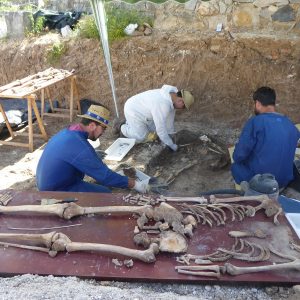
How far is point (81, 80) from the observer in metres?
7.80

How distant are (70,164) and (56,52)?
5061 mm

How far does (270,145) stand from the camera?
365 centimetres

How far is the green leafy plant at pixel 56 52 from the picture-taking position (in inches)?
306

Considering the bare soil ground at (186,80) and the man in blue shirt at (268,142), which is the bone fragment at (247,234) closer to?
the man in blue shirt at (268,142)

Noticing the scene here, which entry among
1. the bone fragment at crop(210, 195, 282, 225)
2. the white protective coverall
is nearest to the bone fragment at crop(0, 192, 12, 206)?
the bone fragment at crop(210, 195, 282, 225)

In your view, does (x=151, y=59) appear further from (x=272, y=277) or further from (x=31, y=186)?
(x=272, y=277)

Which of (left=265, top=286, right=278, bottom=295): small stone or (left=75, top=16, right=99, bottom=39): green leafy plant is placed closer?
(left=265, top=286, right=278, bottom=295): small stone

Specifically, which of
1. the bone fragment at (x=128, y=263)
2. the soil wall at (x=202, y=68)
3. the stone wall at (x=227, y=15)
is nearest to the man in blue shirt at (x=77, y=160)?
the bone fragment at (x=128, y=263)

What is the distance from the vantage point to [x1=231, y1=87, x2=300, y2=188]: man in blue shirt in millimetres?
3623

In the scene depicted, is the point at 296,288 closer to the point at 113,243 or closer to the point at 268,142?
the point at 113,243

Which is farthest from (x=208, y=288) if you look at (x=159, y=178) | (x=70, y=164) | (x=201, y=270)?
(x=159, y=178)

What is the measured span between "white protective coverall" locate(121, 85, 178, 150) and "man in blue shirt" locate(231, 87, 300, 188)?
5.88ft

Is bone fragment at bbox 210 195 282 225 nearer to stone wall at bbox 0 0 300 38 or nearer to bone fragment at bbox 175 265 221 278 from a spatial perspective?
bone fragment at bbox 175 265 221 278

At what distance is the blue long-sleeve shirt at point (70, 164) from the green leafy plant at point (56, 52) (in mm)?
4872
